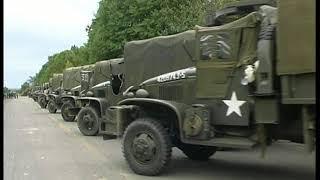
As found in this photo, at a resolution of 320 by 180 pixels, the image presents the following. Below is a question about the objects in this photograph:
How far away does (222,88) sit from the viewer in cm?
882

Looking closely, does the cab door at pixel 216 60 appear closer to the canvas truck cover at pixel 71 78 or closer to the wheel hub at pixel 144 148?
the wheel hub at pixel 144 148

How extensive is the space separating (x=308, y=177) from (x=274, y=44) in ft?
8.97

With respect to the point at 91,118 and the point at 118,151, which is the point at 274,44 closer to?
the point at 118,151

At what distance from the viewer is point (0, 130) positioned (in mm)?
6863

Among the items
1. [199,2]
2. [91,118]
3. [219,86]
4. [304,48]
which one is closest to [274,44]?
[304,48]

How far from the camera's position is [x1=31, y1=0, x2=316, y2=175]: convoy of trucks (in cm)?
741

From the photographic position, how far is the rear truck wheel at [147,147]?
9.35 meters

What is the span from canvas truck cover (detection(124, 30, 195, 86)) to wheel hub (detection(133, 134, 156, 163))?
142 centimetres

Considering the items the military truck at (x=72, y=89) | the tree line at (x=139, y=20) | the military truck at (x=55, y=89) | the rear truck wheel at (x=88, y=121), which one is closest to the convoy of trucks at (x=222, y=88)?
the rear truck wheel at (x=88, y=121)

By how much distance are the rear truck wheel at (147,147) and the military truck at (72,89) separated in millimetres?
10717

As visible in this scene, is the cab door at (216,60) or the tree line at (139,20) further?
the tree line at (139,20)

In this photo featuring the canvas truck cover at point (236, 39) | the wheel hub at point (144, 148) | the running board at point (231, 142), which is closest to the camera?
the running board at point (231, 142)

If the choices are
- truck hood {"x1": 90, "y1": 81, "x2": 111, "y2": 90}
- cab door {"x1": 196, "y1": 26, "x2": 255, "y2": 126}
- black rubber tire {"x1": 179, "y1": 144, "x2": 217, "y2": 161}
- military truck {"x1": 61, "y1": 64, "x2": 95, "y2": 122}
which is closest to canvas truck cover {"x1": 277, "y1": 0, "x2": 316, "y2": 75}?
cab door {"x1": 196, "y1": 26, "x2": 255, "y2": 126}

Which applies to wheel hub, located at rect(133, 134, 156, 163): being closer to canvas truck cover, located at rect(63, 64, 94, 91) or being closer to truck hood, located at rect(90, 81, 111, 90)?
truck hood, located at rect(90, 81, 111, 90)
